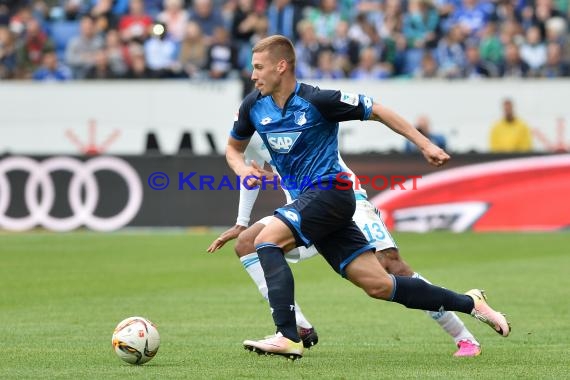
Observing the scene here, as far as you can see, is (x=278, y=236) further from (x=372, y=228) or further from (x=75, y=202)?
(x=75, y=202)

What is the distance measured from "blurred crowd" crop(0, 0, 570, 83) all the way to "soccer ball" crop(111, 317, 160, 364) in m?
15.9

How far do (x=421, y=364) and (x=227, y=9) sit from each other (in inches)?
718

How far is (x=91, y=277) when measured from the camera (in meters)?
14.7

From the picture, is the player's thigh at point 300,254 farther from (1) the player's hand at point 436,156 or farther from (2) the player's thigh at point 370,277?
(1) the player's hand at point 436,156

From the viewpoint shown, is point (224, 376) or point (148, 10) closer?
point (224, 376)

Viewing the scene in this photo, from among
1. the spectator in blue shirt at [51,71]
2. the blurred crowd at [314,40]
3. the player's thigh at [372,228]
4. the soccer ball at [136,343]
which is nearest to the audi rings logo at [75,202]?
the blurred crowd at [314,40]

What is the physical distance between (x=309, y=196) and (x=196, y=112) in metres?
16.3

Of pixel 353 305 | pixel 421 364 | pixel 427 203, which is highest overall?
pixel 421 364

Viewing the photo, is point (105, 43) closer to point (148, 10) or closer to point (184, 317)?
point (148, 10)

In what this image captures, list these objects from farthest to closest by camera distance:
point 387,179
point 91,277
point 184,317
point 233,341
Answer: point 387,179 < point 91,277 < point 184,317 < point 233,341

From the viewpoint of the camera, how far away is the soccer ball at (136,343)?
7852 millimetres

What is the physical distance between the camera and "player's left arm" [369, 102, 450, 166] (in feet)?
25.0

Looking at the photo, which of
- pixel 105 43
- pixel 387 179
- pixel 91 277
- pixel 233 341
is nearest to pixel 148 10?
pixel 105 43

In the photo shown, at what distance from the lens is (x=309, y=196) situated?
8039mm
